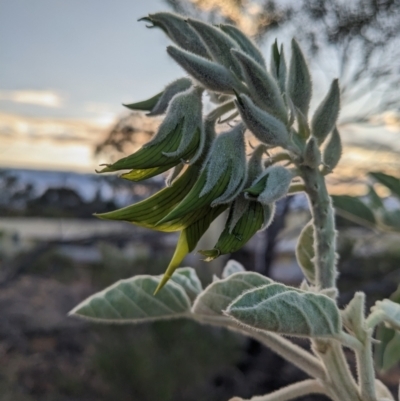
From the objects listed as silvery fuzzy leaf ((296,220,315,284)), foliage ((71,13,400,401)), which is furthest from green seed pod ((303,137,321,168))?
silvery fuzzy leaf ((296,220,315,284))

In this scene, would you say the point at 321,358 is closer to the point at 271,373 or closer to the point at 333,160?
the point at 333,160

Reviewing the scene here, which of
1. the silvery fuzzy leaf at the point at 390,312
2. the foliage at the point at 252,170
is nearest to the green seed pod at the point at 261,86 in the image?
the foliage at the point at 252,170

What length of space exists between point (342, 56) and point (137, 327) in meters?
1.39

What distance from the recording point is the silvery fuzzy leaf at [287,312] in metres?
0.22

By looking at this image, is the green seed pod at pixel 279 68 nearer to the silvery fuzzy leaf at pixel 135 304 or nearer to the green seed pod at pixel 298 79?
the green seed pod at pixel 298 79

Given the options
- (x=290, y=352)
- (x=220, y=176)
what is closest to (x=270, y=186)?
(x=220, y=176)

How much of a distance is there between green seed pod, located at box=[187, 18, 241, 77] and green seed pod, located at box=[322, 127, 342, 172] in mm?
76

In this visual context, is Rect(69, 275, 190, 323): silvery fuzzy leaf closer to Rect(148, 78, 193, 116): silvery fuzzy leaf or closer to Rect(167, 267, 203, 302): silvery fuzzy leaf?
Rect(167, 267, 203, 302): silvery fuzzy leaf

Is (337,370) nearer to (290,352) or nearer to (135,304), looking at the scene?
(290,352)

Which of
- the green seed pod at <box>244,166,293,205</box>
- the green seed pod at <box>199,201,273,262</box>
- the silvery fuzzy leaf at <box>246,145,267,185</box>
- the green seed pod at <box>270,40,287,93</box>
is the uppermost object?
the green seed pod at <box>270,40,287,93</box>

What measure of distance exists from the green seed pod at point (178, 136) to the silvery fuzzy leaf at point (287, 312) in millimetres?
72

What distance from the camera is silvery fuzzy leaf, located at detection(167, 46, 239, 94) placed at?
0.24 meters

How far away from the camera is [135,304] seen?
0.37 meters

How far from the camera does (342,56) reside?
7.23 feet
